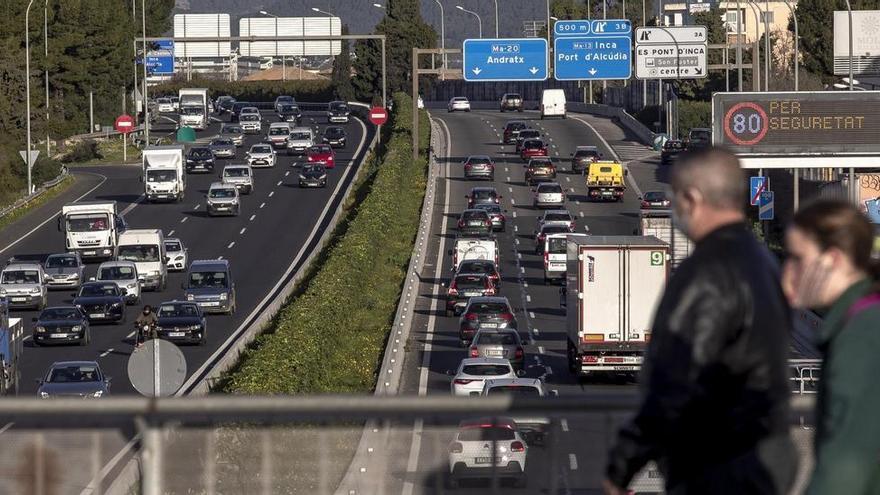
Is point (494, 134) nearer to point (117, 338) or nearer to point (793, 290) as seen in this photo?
point (117, 338)

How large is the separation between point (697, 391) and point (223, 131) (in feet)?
330

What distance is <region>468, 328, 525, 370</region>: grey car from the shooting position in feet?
120

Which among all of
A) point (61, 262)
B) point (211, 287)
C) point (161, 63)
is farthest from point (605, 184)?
point (161, 63)

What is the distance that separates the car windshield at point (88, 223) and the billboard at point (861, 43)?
47.0 meters

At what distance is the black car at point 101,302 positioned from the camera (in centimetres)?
4616

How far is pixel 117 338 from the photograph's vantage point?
44.1 meters

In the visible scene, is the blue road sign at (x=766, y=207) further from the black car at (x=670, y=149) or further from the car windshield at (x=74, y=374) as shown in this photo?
the black car at (x=670, y=149)

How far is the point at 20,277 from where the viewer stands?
49125 mm

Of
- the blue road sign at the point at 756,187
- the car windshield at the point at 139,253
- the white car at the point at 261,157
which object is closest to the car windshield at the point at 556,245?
the blue road sign at the point at 756,187

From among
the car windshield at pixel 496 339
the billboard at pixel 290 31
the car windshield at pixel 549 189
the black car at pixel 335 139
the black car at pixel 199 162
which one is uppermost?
the billboard at pixel 290 31

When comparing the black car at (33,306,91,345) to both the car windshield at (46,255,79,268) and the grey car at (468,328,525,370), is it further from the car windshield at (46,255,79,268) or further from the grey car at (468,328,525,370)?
the car windshield at (46,255,79,268)

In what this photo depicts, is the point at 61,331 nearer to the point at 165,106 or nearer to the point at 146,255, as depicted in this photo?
the point at 146,255

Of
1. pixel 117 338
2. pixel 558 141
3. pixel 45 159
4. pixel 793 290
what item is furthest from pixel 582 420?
pixel 558 141

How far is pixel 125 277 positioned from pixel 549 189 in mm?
25184
